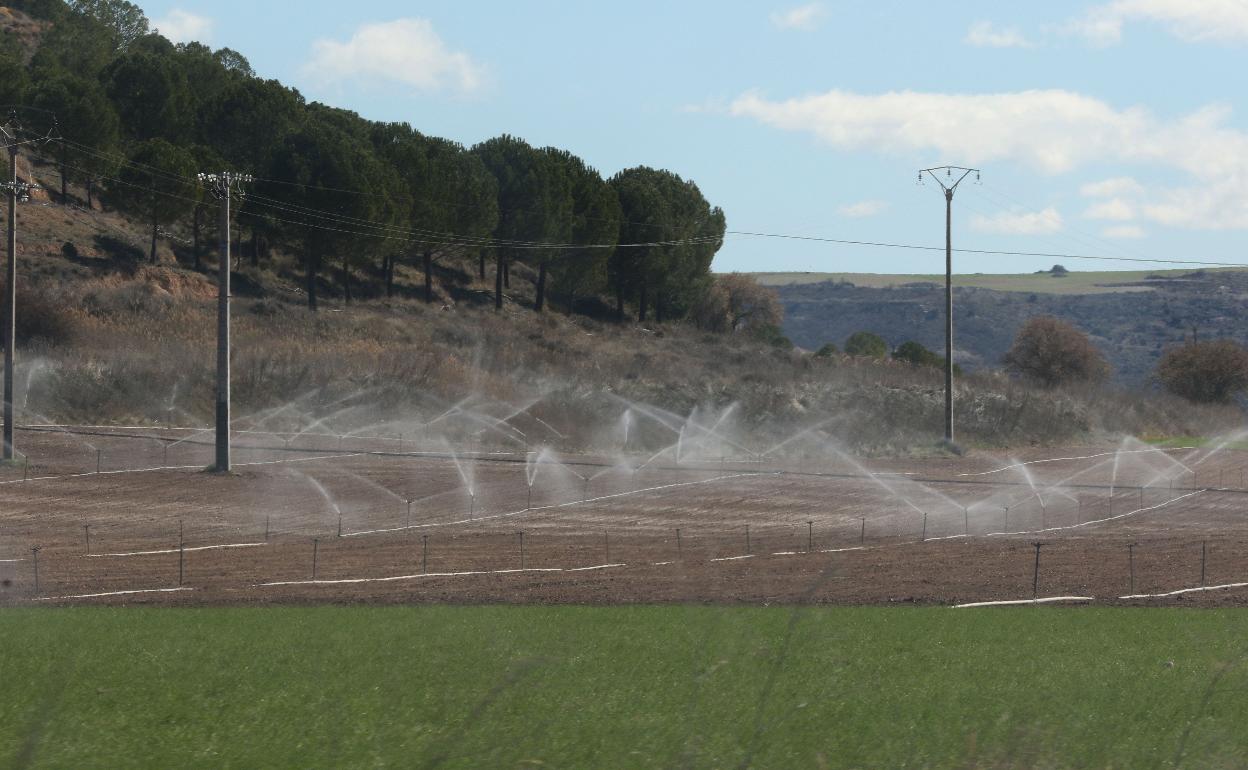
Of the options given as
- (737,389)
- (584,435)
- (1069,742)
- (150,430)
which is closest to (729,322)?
(737,389)

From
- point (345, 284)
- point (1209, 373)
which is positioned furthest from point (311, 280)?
point (1209, 373)

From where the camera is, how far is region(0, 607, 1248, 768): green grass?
40.1ft

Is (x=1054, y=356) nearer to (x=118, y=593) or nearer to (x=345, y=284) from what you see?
(x=345, y=284)

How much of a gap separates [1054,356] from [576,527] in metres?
95.6

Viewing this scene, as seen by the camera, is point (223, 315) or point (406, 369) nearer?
point (223, 315)

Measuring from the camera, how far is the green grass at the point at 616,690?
12234mm

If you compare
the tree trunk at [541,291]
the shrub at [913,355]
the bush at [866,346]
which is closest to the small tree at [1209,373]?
the shrub at [913,355]

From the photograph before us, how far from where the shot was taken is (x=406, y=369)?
7131cm

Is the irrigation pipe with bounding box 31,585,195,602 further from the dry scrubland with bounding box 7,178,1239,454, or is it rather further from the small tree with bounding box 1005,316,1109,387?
the small tree with bounding box 1005,316,1109,387

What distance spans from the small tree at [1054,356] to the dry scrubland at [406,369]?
2491 centimetres

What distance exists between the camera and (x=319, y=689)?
1527 cm

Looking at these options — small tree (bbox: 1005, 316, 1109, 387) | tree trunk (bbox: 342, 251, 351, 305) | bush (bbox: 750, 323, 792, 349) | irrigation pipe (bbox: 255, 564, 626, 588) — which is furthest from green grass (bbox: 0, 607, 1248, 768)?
small tree (bbox: 1005, 316, 1109, 387)

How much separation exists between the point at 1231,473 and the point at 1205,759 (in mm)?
56040

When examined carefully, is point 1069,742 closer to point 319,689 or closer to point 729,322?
point 319,689
